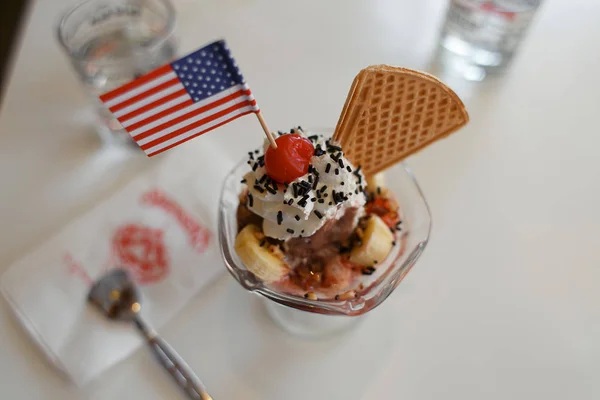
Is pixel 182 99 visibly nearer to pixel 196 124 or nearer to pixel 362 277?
pixel 196 124

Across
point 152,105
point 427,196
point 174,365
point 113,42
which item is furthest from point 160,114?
point 113,42

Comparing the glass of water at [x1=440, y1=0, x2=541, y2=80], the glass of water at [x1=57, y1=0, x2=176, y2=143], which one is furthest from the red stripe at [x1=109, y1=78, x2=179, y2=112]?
the glass of water at [x1=440, y1=0, x2=541, y2=80]

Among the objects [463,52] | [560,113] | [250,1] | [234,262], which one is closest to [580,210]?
[560,113]

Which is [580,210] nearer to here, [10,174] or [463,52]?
[463,52]

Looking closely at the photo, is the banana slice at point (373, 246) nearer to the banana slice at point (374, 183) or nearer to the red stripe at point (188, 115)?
the banana slice at point (374, 183)

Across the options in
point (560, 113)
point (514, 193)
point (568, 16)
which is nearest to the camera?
point (514, 193)
